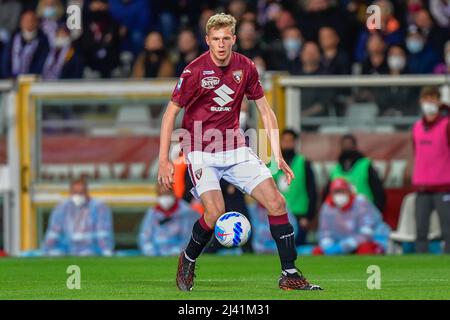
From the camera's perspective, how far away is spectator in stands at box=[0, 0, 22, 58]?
22.8 metres

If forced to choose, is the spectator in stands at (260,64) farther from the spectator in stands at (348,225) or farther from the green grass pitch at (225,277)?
the green grass pitch at (225,277)

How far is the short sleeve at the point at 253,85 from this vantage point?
11805 millimetres

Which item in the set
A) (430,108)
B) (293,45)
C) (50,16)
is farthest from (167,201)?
(50,16)

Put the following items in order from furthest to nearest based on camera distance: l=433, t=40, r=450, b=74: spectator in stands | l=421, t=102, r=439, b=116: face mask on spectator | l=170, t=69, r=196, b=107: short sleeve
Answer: l=433, t=40, r=450, b=74: spectator in stands < l=421, t=102, r=439, b=116: face mask on spectator < l=170, t=69, r=196, b=107: short sleeve

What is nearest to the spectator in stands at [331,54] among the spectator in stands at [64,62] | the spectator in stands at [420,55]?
the spectator in stands at [420,55]

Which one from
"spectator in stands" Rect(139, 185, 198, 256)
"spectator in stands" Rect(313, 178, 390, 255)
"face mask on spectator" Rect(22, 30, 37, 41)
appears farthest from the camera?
"face mask on spectator" Rect(22, 30, 37, 41)

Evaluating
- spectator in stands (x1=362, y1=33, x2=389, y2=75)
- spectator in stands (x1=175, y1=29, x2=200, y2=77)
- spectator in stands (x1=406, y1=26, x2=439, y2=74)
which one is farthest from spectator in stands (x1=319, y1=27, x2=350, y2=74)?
spectator in stands (x1=175, y1=29, x2=200, y2=77)

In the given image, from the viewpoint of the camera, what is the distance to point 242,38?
20.3 metres

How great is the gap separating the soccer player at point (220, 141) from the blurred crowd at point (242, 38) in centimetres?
835

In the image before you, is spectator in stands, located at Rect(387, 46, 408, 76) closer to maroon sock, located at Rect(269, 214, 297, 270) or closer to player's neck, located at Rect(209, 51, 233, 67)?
player's neck, located at Rect(209, 51, 233, 67)

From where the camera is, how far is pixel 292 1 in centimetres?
2231

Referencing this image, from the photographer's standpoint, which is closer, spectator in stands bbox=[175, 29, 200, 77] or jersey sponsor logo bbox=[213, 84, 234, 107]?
jersey sponsor logo bbox=[213, 84, 234, 107]

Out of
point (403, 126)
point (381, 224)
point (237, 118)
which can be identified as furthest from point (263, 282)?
A: point (403, 126)
